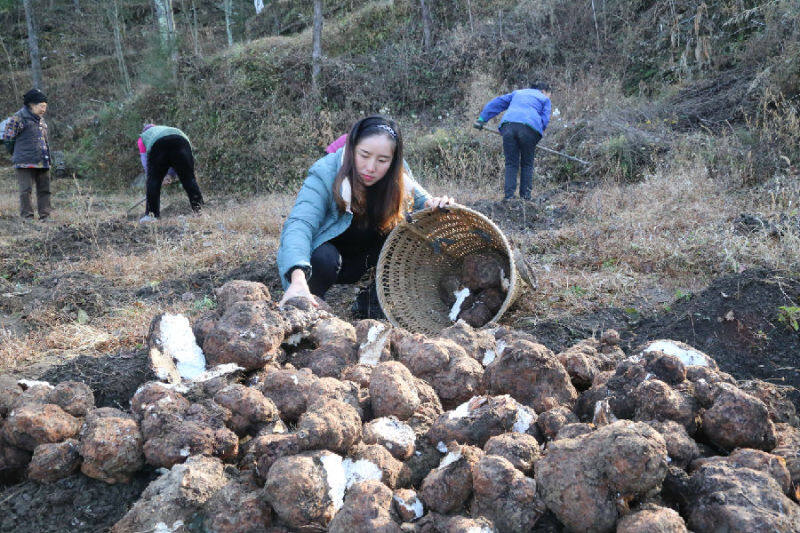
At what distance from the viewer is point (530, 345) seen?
2.09m

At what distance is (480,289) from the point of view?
3.79m

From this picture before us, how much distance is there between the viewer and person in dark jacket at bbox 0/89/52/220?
7973 mm

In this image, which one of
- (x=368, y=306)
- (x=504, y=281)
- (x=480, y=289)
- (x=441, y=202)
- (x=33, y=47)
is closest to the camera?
(x=441, y=202)

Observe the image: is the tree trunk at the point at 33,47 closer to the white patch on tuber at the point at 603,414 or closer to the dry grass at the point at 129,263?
the dry grass at the point at 129,263

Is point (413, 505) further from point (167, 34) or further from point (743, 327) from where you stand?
point (167, 34)

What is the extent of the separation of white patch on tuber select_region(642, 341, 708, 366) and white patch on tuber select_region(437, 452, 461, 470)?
0.99 meters

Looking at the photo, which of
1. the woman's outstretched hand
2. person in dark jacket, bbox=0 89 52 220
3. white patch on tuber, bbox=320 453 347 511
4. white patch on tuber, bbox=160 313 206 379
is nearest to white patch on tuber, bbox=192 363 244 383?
white patch on tuber, bbox=160 313 206 379

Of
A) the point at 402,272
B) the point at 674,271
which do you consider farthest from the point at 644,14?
the point at 402,272

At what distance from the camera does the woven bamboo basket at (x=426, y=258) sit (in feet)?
11.8

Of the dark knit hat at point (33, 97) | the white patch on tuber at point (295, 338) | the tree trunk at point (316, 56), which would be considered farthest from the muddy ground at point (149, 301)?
the tree trunk at point (316, 56)

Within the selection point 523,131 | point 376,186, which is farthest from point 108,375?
point 523,131

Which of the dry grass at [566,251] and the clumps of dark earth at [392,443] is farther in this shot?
the dry grass at [566,251]

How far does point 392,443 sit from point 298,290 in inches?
43.9

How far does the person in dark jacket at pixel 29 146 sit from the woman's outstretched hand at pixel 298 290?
7294 millimetres
